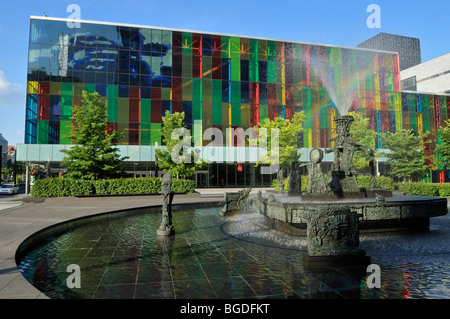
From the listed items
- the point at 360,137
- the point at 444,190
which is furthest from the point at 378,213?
the point at 360,137

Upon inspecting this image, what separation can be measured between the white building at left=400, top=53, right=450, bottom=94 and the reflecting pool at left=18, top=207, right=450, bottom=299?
2871 inches

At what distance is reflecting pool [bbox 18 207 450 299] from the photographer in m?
4.68

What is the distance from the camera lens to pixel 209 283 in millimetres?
5055

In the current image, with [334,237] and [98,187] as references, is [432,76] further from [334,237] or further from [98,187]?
[334,237]

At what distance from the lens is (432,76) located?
69375mm

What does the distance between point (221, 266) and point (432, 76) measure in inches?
3305

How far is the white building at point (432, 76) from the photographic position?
216 feet

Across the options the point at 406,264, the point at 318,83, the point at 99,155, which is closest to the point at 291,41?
the point at 318,83

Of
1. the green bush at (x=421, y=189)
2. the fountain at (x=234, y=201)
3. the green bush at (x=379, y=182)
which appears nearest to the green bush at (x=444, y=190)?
the green bush at (x=421, y=189)

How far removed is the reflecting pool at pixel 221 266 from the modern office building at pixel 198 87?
103ft

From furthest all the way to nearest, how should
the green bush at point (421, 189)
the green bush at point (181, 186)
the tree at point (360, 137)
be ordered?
1. the tree at point (360, 137)
2. the green bush at point (181, 186)
3. the green bush at point (421, 189)

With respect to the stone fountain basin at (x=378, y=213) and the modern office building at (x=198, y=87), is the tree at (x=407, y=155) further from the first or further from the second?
the stone fountain basin at (x=378, y=213)

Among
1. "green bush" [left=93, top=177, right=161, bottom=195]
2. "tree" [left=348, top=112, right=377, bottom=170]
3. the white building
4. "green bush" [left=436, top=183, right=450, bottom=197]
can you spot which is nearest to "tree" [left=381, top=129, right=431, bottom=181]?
"tree" [left=348, top=112, right=377, bottom=170]

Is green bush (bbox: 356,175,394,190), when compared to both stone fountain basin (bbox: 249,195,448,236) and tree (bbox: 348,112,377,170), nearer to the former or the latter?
tree (bbox: 348,112,377,170)
